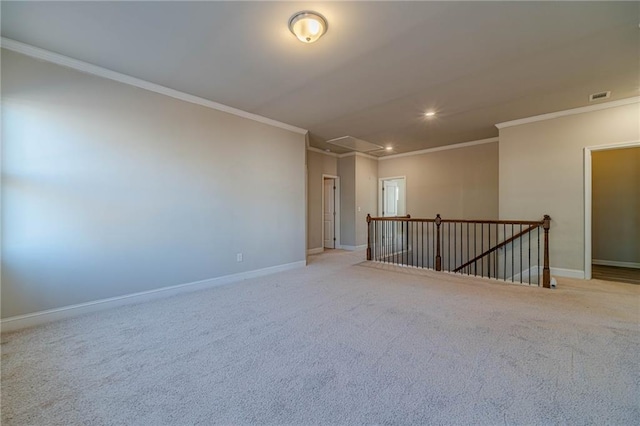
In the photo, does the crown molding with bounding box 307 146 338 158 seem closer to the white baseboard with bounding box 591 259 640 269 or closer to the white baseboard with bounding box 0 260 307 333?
the white baseboard with bounding box 0 260 307 333

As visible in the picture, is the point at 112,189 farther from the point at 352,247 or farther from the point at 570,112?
the point at 570,112

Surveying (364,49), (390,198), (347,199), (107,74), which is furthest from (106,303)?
(390,198)

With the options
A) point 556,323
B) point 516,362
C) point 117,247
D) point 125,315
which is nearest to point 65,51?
point 117,247

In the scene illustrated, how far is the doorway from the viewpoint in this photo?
24.4ft

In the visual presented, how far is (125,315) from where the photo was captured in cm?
280

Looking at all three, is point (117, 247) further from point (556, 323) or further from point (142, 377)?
point (556, 323)

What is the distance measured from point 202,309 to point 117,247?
125 centimetres

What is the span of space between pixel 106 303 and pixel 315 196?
184 inches

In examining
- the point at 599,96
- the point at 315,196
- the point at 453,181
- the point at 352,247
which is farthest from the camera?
the point at 352,247

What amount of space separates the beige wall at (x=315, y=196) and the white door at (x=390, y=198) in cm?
217

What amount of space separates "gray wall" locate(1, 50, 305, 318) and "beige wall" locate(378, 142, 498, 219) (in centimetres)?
447

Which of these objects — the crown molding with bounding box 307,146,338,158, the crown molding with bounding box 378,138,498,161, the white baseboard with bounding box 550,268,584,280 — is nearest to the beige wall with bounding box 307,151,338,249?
the crown molding with bounding box 307,146,338,158

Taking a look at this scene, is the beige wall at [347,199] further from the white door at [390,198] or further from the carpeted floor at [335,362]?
the carpeted floor at [335,362]

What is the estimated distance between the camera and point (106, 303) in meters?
2.97
